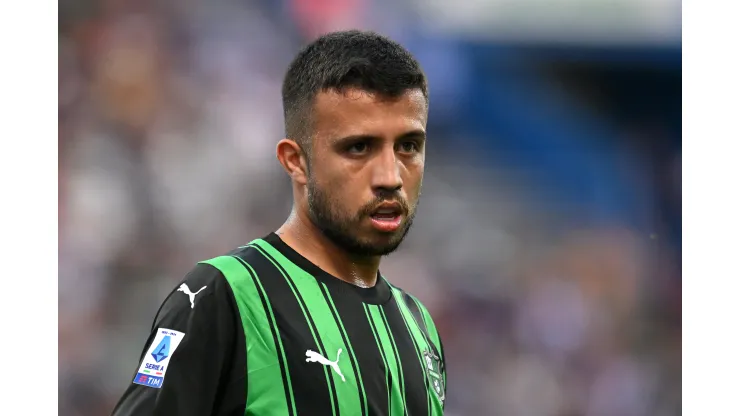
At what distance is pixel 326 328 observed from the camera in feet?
7.51

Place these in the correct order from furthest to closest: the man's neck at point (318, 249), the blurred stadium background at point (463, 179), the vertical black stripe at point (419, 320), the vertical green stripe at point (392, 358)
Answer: the blurred stadium background at point (463, 179)
the vertical black stripe at point (419, 320)
the man's neck at point (318, 249)
the vertical green stripe at point (392, 358)

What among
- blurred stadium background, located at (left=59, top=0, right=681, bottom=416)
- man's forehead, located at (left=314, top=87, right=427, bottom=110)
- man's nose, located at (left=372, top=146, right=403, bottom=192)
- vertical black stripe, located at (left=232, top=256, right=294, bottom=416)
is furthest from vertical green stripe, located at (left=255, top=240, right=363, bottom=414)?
blurred stadium background, located at (left=59, top=0, right=681, bottom=416)

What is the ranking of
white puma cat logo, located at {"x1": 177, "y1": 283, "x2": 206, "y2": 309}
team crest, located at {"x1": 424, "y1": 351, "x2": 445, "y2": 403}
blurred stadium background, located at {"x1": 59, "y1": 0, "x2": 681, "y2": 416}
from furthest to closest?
blurred stadium background, located at {"x1": 59, "y1": 0, "x2": 681, "y2": 416}, team crest, located at {"x1": 424, "y1": 351, "x2": 445, "y2": 403}, white puma cat logo, located at {"x1": 177, "y1": 283, "x2": 206, "y2": 309}

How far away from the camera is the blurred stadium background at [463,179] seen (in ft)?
19.5

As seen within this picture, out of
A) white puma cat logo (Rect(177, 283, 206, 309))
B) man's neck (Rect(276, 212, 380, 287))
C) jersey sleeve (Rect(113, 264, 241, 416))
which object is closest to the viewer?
jersey sleeve (Rect(113, 264, 241, 416))

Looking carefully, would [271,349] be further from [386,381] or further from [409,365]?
[409,365]

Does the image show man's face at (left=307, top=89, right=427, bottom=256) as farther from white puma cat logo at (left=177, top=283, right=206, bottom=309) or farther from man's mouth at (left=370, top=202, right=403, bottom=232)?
white puma cat logo at (left=177, top=283, right=206, bottom=309)

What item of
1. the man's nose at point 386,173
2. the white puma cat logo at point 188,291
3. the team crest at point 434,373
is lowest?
the team crest at point 434,373

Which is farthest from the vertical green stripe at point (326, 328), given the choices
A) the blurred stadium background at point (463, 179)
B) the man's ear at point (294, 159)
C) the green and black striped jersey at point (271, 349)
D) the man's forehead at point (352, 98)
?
the blurred stadium background at point (463, 179)

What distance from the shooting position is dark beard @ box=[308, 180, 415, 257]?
92.4 inches

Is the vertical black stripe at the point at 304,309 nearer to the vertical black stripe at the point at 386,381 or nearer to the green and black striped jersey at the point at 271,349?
the green and black striped jersey at the point at 271,349

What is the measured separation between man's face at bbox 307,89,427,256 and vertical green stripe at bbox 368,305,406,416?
0.23 meters

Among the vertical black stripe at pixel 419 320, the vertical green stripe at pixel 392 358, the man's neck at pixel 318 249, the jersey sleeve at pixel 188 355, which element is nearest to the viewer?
the jersey sleeve at pixel 188 355

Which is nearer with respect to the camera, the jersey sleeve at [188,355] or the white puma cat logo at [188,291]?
the jersey sleeve at [188,355]
